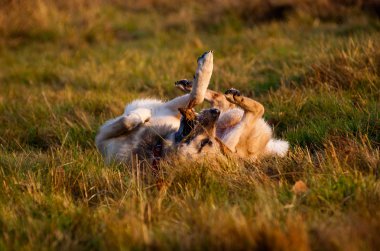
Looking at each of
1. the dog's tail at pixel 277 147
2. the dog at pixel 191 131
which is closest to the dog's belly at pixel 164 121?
the dog at pixel 191 131

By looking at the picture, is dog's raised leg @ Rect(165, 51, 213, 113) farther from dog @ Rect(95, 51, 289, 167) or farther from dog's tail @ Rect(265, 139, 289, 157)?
dog's tail @ Rect(265, 139, 289, 157)

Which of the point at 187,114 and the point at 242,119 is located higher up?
the point at 187,114

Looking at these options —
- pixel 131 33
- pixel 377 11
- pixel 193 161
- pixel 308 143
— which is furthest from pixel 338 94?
pixel 131 33

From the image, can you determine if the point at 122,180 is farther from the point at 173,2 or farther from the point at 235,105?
the point at 173,2

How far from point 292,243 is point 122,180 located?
4.47 feet

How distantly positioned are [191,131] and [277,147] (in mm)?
640

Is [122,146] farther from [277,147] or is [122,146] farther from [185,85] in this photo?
[277,147]

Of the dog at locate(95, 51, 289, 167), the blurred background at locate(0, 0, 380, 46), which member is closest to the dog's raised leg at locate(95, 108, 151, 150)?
the dog at locate(95, 51, 289, 167)

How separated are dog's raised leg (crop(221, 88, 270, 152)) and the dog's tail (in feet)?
0.57

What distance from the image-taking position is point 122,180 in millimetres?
3318

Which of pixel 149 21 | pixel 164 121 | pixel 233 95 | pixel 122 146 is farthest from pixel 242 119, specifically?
pixel 149 21

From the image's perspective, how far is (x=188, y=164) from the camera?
347 cm

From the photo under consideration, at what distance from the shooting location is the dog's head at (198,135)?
378cm

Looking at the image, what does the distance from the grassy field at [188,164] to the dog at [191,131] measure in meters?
0.20
